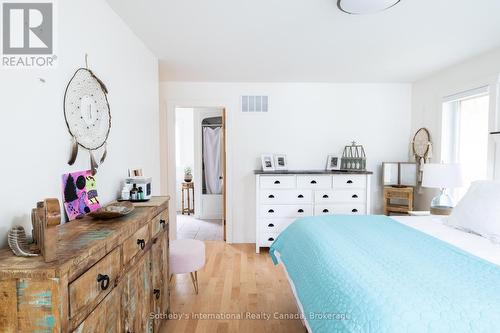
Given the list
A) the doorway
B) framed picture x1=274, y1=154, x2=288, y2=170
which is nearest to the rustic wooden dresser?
framed picture x1=274, y1=154, x2=288, y2=170

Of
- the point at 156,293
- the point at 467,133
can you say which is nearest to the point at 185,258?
the point at 156,293

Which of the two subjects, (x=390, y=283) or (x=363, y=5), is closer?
(x=390, y=283)

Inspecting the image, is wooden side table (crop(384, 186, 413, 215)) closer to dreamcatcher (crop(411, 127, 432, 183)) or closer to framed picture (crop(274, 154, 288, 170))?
dreamcatcher (crop(411, 127, 432, 183))

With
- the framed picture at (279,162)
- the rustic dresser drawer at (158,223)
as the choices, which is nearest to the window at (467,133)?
the framed picture at (279,162)

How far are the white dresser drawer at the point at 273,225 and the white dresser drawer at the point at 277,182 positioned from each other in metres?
0.47

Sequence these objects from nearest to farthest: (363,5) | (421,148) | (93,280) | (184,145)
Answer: (93,280), (363,5), (421,148), (184,145)

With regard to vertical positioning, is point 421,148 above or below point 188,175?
above

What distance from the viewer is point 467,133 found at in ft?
10.3

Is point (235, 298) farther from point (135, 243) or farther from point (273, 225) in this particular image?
point (135, 243)

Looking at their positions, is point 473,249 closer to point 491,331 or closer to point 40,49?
point 491,331

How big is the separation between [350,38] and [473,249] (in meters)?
1.89

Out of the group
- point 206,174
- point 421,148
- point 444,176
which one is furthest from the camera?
point 206,174

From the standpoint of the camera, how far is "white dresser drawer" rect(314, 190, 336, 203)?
3.67 meters

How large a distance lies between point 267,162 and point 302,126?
0.77m
